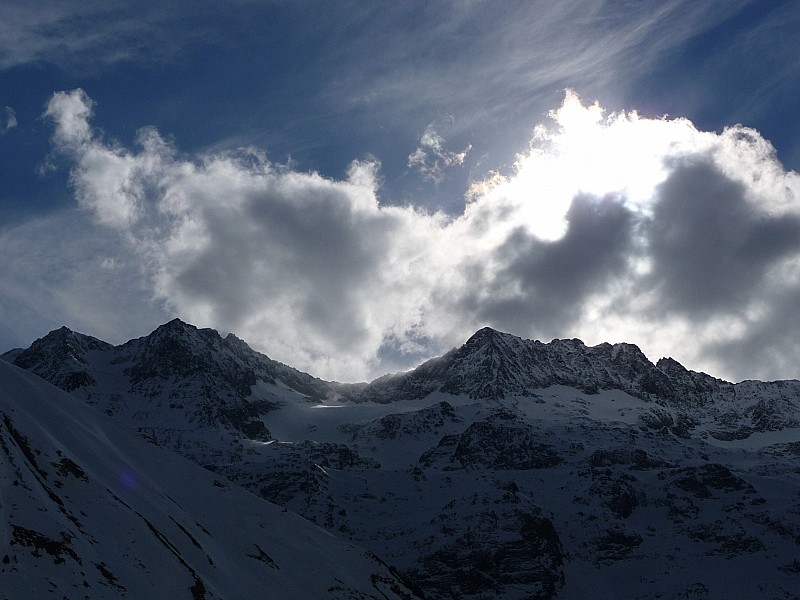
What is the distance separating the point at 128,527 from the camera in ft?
135

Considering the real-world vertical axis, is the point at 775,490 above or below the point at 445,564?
above

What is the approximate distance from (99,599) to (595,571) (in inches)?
5062

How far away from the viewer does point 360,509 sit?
169 metres

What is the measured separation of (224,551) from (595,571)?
110258 mm

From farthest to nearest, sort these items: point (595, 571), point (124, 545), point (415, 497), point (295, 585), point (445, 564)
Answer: point (415, 497)
point (595, 571)
point (445, 564)
point (295, 585)
point (124, 545)

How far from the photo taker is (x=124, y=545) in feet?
129

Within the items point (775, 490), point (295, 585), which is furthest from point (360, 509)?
point (295, 585)

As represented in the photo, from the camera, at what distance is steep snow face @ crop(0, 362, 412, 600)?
110ft

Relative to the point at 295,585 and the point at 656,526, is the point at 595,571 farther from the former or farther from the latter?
the point at 295,585

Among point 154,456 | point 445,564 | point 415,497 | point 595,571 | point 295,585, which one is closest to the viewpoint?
point 295,585

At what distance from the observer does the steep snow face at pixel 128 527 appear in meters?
33.6

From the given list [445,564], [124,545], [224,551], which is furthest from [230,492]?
[445,564]

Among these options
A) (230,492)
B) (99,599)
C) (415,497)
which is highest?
(415,497)

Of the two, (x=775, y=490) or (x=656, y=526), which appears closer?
(x=656, y=526)
